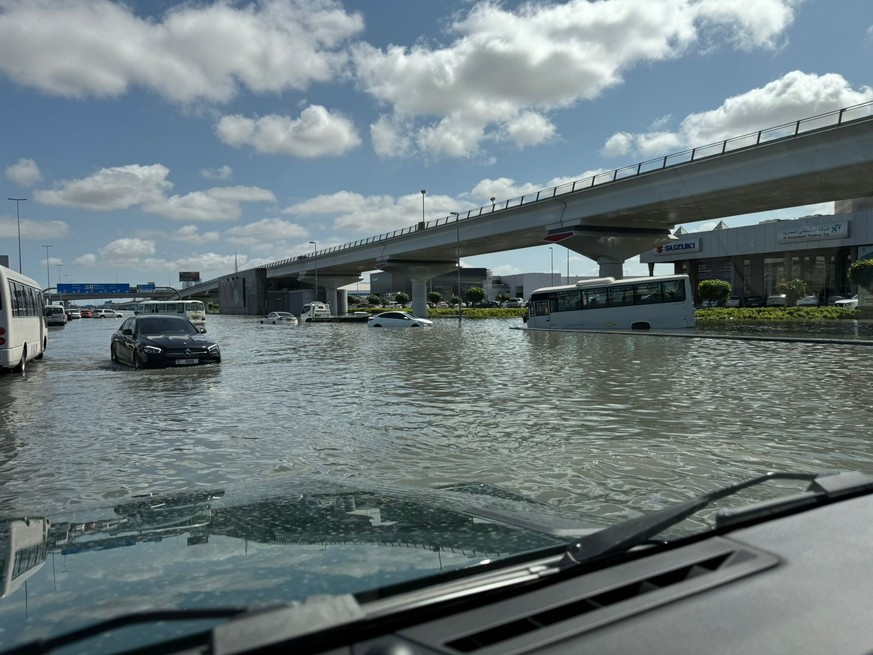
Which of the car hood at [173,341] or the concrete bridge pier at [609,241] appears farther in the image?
the concrete bridge pier at [609,241]

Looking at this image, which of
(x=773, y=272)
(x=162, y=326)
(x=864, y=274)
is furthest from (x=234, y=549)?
(x=773, y=272)

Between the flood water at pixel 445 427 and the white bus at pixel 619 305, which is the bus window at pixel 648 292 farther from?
the flood water at pixel 445 427

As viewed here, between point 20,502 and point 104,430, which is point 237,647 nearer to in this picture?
point 20,502

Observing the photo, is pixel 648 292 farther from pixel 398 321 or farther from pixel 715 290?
pixel 715 290

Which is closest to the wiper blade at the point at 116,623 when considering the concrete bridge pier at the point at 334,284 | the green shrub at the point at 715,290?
the green shrub at the point at 715,290

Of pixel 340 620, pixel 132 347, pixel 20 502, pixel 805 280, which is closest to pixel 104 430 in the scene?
pixel 20 502

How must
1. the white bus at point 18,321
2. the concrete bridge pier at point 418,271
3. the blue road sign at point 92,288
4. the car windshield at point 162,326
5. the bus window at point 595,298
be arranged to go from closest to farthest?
the white bus at point 18,321 < the car windshield at point 162,326 < the bus window at point 595,298 < the concrete bridge pier at point 418,271 < the blue road sign at point 92,288

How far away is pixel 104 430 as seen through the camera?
8953 millimetres

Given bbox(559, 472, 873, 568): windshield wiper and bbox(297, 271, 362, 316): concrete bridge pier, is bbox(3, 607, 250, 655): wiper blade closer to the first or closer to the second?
bbox(559, 472, 873, 568): windshield wiper

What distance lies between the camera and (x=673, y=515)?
8.11 feet

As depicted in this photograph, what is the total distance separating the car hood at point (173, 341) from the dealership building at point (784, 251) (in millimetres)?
60706

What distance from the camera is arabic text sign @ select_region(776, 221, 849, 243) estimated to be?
62094 millimetres

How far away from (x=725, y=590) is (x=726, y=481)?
14.8 ft

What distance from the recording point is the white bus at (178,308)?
153ft
